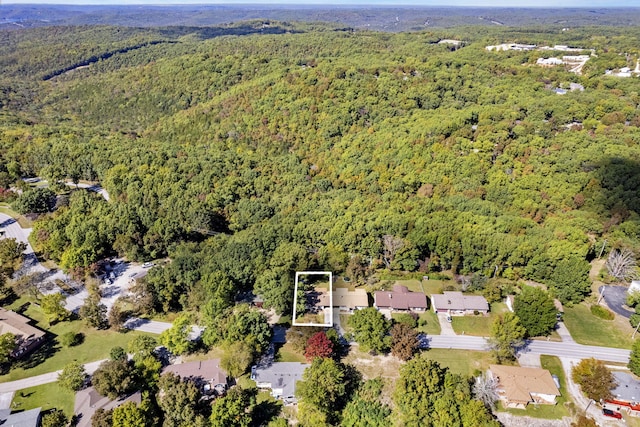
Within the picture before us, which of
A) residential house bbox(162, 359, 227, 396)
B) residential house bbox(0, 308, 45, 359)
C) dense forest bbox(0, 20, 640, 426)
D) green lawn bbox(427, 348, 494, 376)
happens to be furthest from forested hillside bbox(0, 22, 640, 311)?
green lawn bbox(427, 348, 494, 376)

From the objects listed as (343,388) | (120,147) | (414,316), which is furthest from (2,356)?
(120,147)

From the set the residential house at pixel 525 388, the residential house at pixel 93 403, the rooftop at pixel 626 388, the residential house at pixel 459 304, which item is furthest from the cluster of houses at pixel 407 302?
the residential house at pixel 93 403

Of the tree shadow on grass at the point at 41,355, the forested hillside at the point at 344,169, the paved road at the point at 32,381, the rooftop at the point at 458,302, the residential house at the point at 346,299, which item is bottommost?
the paved road at the point at 32,381

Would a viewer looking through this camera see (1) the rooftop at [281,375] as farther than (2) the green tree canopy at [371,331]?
No

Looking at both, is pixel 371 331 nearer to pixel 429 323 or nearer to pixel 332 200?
pixel 429 323

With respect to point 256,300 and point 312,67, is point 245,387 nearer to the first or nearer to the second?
point 256,300

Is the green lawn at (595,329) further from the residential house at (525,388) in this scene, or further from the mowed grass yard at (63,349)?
the mowed grass yard at (63,349)

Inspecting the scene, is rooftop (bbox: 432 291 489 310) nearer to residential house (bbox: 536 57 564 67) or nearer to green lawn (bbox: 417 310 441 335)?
green lawn (bbox: 417 310 441 335)
